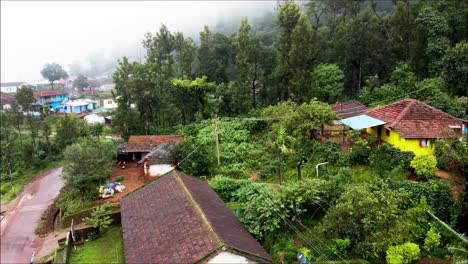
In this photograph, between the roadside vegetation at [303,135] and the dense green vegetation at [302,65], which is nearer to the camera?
the roadside vegetation at [303,135]

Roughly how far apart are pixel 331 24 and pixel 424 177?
27761mm

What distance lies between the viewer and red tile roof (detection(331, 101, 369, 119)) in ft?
87.5

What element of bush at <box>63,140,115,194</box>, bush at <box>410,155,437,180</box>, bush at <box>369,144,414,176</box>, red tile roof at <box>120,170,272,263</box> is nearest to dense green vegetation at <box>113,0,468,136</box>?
bush at <box>369,144,414,176</box>

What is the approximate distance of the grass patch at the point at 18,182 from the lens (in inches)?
1256

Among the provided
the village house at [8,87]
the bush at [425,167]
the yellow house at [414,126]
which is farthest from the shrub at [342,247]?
the village house at [8,87]

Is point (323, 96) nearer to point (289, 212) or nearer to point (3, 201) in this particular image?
point (289, 212)

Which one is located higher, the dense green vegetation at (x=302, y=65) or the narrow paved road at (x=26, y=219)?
the dense green vegetation at (x=302, y=65)

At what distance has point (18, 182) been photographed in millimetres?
→ 34781

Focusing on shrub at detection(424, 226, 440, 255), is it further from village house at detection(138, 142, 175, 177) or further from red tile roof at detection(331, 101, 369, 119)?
village house at detection(138, 142, 175, 177)

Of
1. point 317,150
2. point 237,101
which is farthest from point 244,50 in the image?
point 317,150

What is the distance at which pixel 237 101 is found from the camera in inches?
1394

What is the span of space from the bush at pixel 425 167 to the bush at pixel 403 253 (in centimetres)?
490

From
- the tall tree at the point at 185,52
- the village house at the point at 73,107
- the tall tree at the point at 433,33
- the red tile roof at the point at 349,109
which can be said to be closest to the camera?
the red tile roof at the point at 349,109

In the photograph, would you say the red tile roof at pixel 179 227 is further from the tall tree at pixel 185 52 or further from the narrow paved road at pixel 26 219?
the tall tree at pixel 185 52
